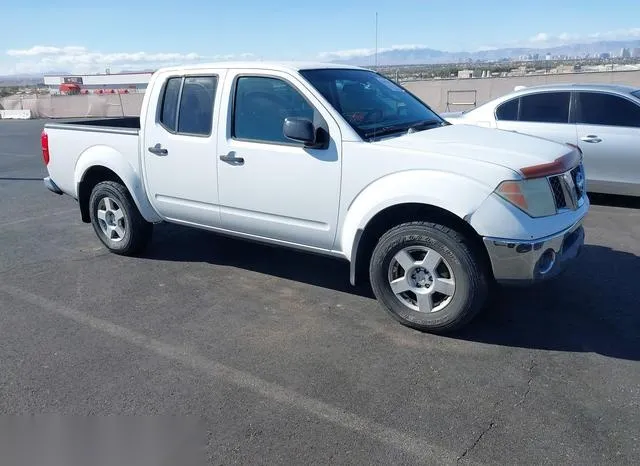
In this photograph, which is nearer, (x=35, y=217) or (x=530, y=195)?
(x=530, y=195)

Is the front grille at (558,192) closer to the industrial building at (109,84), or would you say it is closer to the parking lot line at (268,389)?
the parking lot line at (268,389)

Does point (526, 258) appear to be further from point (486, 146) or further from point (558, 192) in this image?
point (486, 146)

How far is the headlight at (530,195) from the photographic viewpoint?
3812 millimetres

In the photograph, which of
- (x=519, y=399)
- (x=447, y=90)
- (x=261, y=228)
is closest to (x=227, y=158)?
(x=261, y=228)

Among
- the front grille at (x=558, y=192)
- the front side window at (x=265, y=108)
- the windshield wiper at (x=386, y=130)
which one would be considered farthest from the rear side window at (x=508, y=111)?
the front side window at (x=265, y=108)

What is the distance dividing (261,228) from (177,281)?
1.10m

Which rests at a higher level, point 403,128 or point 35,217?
point 403,128

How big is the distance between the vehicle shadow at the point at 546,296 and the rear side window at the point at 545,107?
2.38m

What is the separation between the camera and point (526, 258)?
382cm

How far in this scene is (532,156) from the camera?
159 inches

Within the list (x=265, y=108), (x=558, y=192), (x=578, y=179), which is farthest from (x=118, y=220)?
(x=578, y=179)

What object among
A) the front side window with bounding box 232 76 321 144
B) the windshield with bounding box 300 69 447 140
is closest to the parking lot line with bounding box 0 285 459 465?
the front side window with bounding box 232 76 321 144

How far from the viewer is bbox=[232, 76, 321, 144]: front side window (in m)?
4.69

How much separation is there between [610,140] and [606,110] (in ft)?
1.41
